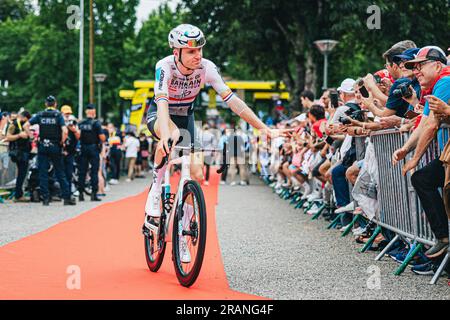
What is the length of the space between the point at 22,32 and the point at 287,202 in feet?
157

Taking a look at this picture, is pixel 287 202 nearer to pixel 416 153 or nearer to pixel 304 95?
pixel 304 95

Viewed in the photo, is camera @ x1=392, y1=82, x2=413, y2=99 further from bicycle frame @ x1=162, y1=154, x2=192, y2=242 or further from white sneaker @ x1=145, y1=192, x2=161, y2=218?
white sneaker @ x1=145, y1=192, x2=161, y2=218

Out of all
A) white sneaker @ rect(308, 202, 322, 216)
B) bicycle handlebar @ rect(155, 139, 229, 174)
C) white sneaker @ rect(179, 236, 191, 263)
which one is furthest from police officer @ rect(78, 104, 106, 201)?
white sneaker @ rect(179, 236, 191, 263)

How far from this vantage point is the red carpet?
6438 millimetres

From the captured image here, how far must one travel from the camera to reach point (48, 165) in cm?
1761

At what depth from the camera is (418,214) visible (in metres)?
7.93

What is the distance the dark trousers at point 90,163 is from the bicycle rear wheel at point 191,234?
12.3 metres

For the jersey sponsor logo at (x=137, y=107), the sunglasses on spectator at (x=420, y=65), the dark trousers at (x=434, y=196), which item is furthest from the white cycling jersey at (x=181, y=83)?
the jersey sponsor logo at (x=137, y=107)

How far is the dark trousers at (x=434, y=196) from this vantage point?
282 inches

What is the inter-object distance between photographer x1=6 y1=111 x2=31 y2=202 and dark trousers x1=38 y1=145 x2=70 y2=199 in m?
1.10

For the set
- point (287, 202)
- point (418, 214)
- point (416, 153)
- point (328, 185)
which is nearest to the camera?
point (416, 153)

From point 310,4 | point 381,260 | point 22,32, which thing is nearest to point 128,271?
point 381,260

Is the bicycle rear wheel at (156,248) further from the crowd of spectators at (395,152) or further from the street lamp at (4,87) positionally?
the street lamp at (4,87)

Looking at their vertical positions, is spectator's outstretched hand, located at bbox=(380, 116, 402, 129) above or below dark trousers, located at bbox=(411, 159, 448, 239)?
above
